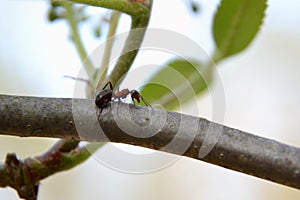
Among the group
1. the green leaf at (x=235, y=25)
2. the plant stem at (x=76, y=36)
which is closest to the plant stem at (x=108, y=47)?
the plant stem at (x=76, y=36)

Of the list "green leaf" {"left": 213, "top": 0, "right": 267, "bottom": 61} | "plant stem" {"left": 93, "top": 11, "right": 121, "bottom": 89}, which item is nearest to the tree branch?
"plant stem" {"left": 93, "top": 11, "right": 121, "bottom": 89}

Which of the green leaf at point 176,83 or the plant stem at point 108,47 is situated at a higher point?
the plant stem at point 108,47

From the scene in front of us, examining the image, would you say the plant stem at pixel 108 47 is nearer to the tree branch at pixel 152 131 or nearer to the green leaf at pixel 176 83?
the green leaf at pixel 176 83

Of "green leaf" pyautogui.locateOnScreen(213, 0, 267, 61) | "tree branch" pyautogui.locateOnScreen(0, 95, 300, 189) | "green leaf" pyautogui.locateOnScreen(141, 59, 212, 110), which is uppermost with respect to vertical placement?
"tree branch" pyautogui.locateOnScreen(0, 95, 300, 189)

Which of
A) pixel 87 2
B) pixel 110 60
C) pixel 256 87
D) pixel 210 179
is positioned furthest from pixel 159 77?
pixel 256 87

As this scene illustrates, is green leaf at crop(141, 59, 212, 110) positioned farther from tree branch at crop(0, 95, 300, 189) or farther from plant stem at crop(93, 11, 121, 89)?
tree branch at crop(0, 95, 300, 189)

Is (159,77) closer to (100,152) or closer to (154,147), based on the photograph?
(100,152)

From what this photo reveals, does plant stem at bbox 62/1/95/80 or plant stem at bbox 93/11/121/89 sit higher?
plant stem at bbox 93/11/121/89
